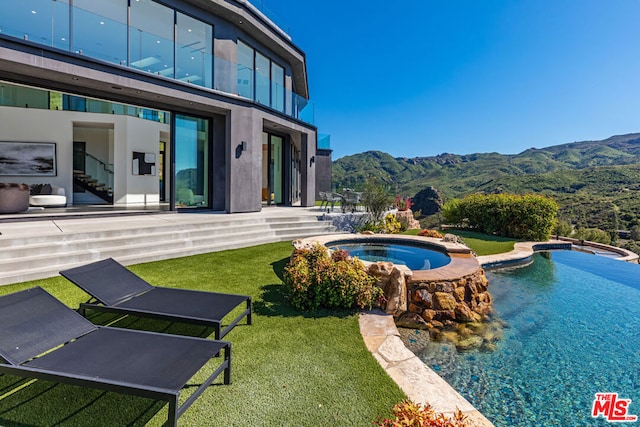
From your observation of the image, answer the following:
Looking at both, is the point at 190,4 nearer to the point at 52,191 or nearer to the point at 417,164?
the point at 52,191

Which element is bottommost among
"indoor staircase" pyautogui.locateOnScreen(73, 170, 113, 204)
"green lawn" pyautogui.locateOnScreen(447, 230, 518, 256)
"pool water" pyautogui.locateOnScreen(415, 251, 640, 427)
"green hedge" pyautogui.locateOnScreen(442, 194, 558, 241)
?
"pool water" pyautogui.locateOnScreen(415, 251, 640, 427)

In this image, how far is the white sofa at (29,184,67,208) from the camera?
1168 centimetres

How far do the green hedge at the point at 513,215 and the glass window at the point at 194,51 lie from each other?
39.8 ft

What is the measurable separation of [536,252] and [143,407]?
12.3m

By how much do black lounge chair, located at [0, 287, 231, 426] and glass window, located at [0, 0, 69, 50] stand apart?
319 inches

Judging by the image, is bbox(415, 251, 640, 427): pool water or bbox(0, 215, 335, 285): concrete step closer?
bbox(415, 251, 640, 427): pool water

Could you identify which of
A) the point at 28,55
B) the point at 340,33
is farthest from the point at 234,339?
the point at 340,33

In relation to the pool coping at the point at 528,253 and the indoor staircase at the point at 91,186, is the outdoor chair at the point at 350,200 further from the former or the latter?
the indoor staircase at the point at 91,186

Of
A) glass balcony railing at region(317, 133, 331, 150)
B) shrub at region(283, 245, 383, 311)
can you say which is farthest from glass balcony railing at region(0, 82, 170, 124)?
shrub at region(283, 245, 383, 311)

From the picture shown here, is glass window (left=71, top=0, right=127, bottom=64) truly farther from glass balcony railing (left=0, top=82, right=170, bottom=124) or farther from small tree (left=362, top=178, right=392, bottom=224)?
small tree (left=362, top=178, right=392, bottom=224)

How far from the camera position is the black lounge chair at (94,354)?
2.21 metres

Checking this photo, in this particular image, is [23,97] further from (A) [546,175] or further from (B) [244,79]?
(A) [546,175]

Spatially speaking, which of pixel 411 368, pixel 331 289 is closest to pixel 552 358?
pixel 411 368

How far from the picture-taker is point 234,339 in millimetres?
3697
